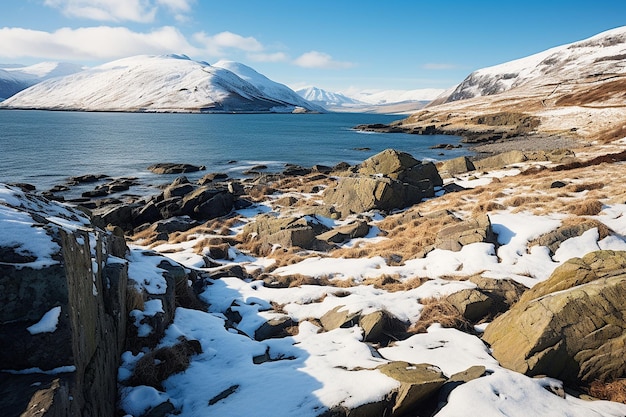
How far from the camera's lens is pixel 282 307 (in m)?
11.4

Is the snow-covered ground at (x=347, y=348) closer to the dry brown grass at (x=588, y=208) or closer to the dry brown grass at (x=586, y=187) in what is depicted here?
the dry brown grass at (x=588, y=208)

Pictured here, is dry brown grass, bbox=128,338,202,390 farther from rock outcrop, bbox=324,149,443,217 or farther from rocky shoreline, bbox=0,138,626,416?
rock outcrop, bbox=324,149,443,217

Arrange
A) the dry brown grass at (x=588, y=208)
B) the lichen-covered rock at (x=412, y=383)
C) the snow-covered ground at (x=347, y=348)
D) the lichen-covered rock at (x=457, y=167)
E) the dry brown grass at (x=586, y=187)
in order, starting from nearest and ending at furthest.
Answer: the lichen-covered rock at (x=412, y=383) → the snow-covered ground at (x=347, y=348) → the dry brown grass at (x=588, y=208) → the dry brown grass at (x=586, y=187) → the lichen-covered rock at (x=457, y=167)

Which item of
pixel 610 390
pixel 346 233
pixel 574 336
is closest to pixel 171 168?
pixel 346 233

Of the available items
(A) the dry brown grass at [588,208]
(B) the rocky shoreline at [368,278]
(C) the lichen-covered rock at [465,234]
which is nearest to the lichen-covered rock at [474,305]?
(B) the rocky shoreline at [368,278]

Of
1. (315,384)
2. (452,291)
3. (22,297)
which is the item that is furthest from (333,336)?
(22,297)

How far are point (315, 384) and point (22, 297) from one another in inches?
186

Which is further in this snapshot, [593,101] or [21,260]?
[593,101]

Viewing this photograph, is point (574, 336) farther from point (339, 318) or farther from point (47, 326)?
point (47, 326)

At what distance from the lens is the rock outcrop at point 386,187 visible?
23078mm

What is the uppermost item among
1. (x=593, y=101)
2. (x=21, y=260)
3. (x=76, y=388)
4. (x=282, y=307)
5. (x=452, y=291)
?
(x=593, y=101)

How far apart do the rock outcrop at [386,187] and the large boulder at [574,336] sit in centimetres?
1536

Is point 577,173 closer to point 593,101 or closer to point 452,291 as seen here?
point 452,291

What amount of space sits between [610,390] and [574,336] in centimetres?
94
